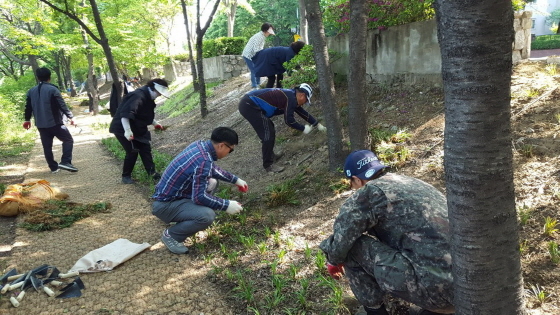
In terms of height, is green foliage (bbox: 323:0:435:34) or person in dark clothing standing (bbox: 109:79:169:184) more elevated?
green foliage (bbox: 323:0:435:34)

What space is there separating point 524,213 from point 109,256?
3.69 m

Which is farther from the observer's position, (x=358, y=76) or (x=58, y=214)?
(x=58, y=214)

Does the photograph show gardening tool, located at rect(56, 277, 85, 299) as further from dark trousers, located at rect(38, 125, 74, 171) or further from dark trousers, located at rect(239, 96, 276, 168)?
dark trousers, located at rect(38, 125, 74, 171)

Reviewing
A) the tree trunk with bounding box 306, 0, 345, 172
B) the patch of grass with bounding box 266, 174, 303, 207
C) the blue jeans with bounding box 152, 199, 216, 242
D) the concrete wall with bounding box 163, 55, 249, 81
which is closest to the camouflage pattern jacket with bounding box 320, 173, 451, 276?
the blue jeans with bounding box 152, 199, 216, 242

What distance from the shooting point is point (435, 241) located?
6.74 ft

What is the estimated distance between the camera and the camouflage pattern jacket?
2053 millimetres

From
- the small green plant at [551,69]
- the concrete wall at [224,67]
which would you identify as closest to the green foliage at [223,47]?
the concrete wall at [224,67]

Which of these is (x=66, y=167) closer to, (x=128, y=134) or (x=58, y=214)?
(x=128, y=134)

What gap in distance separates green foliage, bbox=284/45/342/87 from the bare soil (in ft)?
2.15

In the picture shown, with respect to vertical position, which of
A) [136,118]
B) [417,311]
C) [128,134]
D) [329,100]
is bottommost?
[417,311]

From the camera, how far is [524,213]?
3115 mm

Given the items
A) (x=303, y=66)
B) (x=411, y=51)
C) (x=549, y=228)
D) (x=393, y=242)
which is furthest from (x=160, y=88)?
(x=549, y=228)

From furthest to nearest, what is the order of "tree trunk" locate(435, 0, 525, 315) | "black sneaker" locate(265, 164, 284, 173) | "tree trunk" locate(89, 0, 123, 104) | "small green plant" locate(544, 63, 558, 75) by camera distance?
"tree trunk" locate(89, 0, 123, 104) < "black sneaker" locate(265, 164, 284, 173) < "small green plant" locate(544, 63, 558, 75) < "tree trunk" locate(435, 0, 525, 315)

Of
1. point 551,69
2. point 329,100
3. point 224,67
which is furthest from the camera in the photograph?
point 224,67
